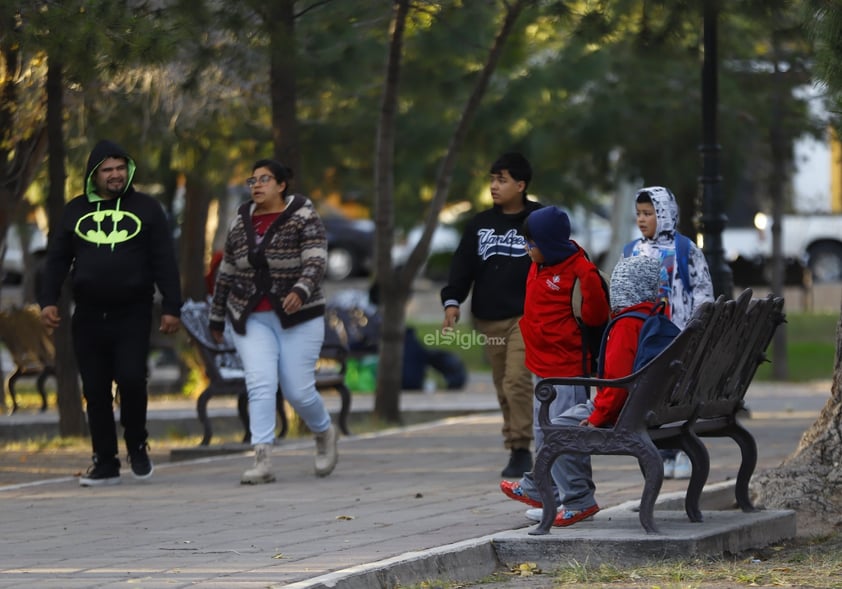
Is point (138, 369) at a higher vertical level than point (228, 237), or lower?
lower

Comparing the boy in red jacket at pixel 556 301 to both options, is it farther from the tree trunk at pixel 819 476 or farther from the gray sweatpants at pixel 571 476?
the tree trunk at pixel 819 476

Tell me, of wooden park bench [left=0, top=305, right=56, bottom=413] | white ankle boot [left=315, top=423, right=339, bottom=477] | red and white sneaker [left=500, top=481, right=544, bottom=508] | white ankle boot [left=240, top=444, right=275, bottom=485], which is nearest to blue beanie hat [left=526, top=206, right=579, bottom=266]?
red and white sneaker [left=500, top=481, right=544, bottom=508]

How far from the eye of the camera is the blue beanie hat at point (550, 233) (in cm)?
776

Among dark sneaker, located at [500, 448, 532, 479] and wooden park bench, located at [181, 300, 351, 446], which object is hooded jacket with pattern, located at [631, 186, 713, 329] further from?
wooden park bench, located at [181, 300, 351, 446]

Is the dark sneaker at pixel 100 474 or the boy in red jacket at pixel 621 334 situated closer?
the boy in red jacket at pixel 621 334

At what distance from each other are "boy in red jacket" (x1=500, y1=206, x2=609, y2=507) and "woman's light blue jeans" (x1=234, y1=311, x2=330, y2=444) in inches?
89.6

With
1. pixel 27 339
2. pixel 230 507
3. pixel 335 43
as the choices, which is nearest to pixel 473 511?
pixel 230 507

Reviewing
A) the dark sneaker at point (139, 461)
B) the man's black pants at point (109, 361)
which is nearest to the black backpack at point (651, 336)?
the man's black pants at point (109, 361)

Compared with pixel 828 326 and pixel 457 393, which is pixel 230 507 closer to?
pixel 457 393

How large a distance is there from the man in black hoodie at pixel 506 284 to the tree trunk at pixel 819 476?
65.3 inches

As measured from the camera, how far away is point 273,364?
32.1 ft

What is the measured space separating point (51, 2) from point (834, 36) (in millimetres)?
4435

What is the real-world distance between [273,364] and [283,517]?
5.66 feet

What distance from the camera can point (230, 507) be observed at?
28.3 feet
